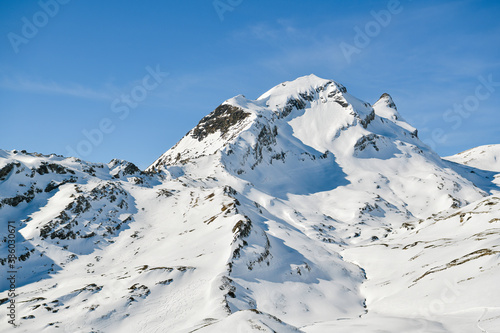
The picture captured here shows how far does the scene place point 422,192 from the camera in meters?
171

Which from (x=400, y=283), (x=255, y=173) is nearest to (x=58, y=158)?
(x=255, y=173)

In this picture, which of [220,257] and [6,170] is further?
[6,170]

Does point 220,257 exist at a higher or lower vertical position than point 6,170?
lower

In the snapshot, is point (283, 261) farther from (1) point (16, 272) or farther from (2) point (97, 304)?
(1) point (16, 272)

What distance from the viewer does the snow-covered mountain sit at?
152 ft

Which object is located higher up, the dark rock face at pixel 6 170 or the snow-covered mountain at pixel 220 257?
the dark rock face at pixel 6 170

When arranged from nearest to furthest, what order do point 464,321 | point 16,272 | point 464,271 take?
1. point 464,321
2. point 464,271
3. point 16,272

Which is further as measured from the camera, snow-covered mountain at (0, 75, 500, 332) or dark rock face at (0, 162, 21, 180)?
dark rock face at (0, 162, 21, 180)

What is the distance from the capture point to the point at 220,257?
64188mm

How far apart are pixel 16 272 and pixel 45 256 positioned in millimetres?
7257

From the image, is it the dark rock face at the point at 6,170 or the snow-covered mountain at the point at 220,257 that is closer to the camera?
the snow-covered mountain at the point at 220,257

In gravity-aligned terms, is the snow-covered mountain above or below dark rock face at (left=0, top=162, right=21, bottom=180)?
below

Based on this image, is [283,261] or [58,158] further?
[58,158]

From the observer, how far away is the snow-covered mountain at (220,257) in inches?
1826
